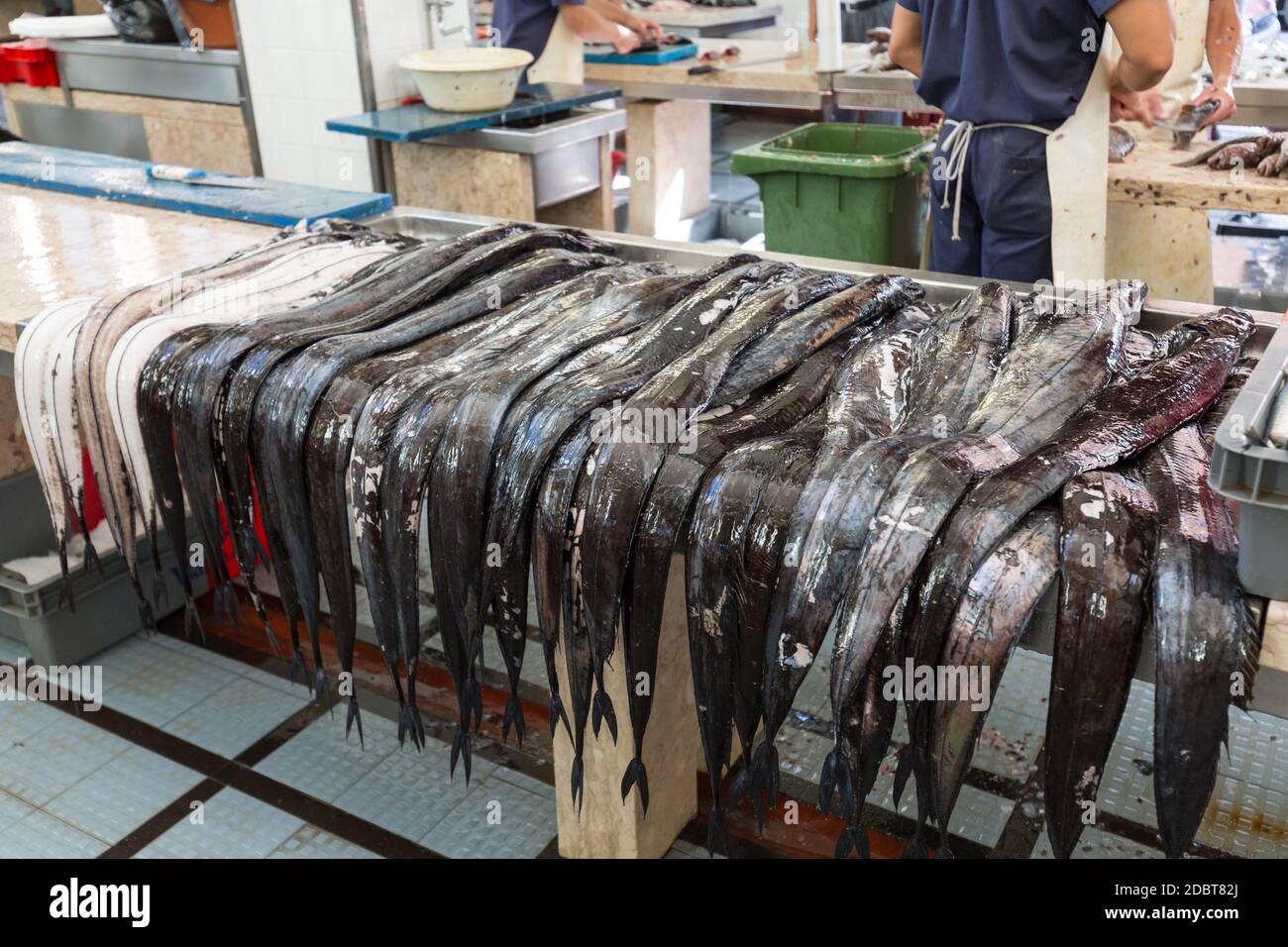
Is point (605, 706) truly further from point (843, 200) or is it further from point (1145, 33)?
point (843, 200)

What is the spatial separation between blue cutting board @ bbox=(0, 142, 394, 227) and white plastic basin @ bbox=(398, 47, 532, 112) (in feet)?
4.83

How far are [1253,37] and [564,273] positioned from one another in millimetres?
5732

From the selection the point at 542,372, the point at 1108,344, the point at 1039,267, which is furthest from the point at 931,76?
the point at 542,372

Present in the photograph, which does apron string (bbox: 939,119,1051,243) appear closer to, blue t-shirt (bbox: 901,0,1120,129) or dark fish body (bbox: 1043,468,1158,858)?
blue t-shirt (bbox: 901,0,1120,129)

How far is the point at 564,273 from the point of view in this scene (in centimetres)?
229

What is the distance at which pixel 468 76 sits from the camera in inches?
184

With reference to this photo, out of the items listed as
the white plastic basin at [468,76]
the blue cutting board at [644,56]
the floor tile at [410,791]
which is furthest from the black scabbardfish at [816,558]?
the blue cutting board at [644,56]

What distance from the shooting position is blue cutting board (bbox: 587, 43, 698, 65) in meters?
6.24

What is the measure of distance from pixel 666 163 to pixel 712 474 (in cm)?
564

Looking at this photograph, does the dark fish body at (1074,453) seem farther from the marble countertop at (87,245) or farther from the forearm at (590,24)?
the forearm at (590,24)

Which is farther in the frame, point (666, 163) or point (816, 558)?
point (666, 163)

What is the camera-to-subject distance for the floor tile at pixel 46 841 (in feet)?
8.05

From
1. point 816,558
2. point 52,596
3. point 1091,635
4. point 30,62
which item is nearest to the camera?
point 1091,635

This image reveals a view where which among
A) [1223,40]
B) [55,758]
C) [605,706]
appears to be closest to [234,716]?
[55,758]
